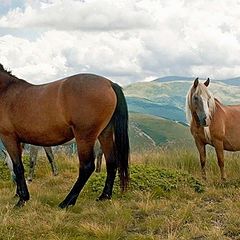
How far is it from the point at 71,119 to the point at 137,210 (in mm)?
1598

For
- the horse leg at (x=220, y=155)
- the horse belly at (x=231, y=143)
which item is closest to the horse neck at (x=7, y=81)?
the horse leg at (x=220, y=155)

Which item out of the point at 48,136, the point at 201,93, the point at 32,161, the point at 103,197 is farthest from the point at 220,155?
the point at 32,161

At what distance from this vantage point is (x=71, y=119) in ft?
21.1

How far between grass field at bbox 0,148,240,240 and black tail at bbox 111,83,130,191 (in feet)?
1.55

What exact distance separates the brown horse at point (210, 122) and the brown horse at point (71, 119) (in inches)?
86.6

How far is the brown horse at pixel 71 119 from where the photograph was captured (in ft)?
21.1

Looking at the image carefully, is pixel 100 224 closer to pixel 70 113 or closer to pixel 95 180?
pixel 70 113

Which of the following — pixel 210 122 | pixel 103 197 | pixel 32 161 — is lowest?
pixel 32 161

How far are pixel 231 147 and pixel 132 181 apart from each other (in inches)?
106

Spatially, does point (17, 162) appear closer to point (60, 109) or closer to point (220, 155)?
point (60, 109)

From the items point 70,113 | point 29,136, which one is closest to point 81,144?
point 70,113

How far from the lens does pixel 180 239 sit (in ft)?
16.1

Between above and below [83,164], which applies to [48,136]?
above

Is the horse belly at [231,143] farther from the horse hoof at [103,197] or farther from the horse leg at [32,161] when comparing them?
the horse leg at [32,161]
